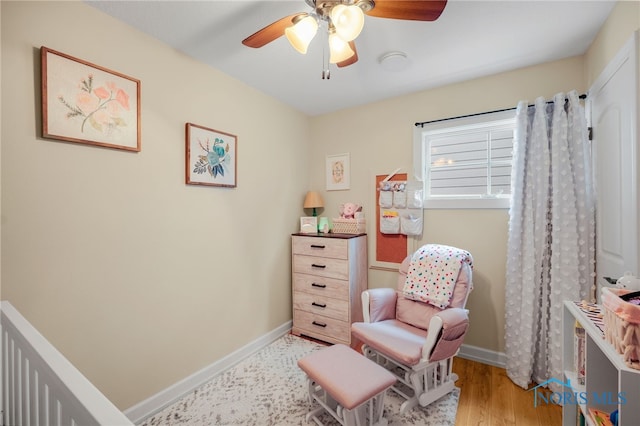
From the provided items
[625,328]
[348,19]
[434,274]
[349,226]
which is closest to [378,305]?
[434,274]

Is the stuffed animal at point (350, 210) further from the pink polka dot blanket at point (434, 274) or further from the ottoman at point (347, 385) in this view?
the ottoman at point (347, 385)

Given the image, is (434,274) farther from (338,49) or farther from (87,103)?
(87,103)

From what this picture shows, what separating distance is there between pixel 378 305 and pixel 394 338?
1.12 feet

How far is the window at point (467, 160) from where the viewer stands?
2.31 meters

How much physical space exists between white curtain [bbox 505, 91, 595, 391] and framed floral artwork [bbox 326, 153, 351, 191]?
1.54 m

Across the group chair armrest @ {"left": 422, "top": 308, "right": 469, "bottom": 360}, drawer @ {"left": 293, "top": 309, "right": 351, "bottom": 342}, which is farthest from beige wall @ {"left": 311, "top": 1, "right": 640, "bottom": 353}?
chair armrest @ {"left": 422, "top": 308, "right": 469, "bottom": 360}

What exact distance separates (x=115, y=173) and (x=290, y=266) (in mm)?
1856

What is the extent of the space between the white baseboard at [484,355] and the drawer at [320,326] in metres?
1.03

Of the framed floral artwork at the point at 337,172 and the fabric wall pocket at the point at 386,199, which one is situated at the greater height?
the framed floral artwork at the point at 337,172

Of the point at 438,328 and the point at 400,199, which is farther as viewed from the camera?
the point at 400,199

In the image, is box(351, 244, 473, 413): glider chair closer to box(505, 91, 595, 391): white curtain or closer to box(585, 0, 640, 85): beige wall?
box(505, 91, 595, 391): white curtain

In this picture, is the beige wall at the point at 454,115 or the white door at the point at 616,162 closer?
the white door at the point at 616,162

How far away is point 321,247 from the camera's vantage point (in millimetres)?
2715

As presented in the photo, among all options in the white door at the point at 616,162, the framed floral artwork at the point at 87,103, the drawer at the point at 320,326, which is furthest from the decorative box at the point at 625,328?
the framed floral artwork at the point at 87,103
